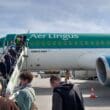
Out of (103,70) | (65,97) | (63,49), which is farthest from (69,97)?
(63,49)

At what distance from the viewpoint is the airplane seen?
69.8 feet

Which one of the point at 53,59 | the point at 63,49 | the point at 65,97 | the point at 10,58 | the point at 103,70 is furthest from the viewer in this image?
the point at 63,49

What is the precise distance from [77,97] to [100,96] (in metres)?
11.5

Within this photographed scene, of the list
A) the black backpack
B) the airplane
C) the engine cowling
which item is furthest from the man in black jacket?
the airplane

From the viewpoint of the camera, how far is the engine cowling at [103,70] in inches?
667

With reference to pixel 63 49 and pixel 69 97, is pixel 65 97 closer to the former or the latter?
pixel 69 97

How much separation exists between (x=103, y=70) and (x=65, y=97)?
1247 centimetres

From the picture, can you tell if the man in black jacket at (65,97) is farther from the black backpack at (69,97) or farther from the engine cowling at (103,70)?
the engine cowling at (103,70)

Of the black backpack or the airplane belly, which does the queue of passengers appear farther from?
the black backpack

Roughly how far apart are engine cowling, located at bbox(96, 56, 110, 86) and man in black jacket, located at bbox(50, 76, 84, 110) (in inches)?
430

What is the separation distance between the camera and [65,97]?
5957mm

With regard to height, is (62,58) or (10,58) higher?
(62,58)

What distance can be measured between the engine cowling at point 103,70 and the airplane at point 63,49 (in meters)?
2.30

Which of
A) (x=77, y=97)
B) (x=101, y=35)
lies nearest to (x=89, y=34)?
(x=101, y=35)
